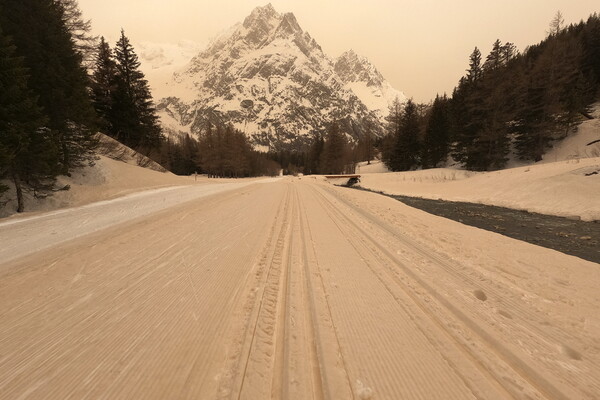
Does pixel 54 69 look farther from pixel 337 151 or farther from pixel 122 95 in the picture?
pixel 337 151

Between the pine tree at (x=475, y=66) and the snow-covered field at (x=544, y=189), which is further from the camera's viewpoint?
the pine tree at (x=475, y=66)

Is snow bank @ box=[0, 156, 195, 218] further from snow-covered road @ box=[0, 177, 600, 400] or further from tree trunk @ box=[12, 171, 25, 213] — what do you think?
snow-covered road @ box=[0, 177, 600, 400]

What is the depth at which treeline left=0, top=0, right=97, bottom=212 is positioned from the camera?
9.26 metres

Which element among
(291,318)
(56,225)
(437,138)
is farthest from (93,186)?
(437,138)

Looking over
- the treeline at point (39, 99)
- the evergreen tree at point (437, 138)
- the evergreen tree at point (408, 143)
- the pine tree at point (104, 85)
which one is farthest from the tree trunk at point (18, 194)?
the evergreen tree at point (408, 143)

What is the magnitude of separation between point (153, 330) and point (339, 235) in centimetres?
435

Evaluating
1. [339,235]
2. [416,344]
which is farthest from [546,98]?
[416,344]

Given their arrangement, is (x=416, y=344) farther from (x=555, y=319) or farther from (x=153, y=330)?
(x=153, y=330)

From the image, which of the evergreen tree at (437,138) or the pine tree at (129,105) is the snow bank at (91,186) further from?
the evergreen tree at (437,138)

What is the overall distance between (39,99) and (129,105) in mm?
15313

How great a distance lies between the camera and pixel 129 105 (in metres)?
26.5

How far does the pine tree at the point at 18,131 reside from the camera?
906 centimetres

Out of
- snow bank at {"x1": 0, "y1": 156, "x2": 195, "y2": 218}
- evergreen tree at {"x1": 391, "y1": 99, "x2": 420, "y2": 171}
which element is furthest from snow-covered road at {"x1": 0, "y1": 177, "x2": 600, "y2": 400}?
evergreen tree at {"x1": 391, "y1": 99, "x2": 420, "y2": 171}

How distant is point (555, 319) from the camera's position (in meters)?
2.78
